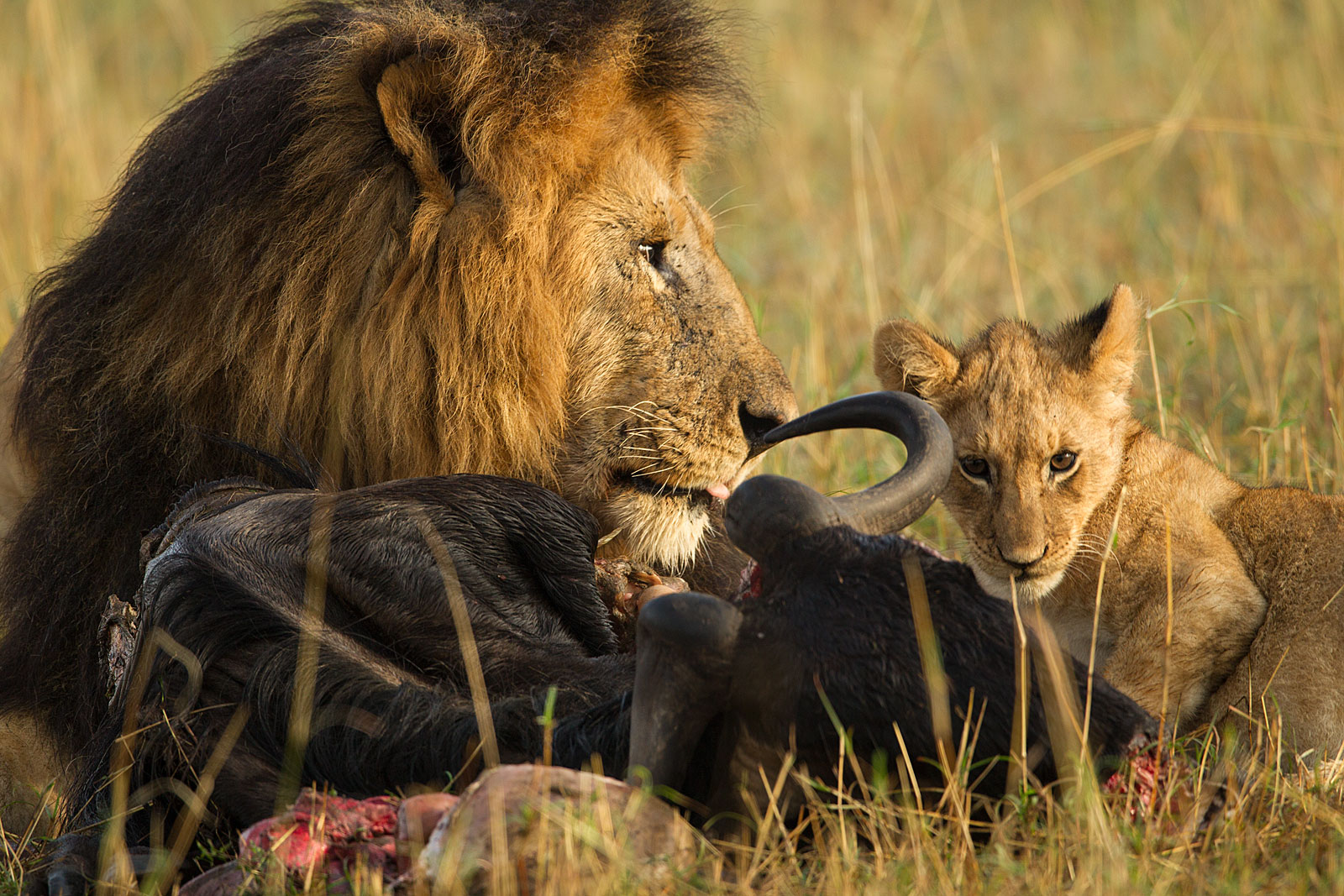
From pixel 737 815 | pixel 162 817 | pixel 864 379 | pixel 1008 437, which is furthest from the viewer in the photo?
pixel 864 379

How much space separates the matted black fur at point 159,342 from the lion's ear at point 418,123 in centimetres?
2

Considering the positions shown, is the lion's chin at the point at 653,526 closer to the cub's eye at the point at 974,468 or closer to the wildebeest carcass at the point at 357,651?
the wildebeest carcass at the point at 357,651

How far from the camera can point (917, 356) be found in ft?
11.8

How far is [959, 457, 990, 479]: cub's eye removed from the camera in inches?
137

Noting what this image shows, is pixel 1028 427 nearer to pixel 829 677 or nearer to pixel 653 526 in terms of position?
pixel 653 526

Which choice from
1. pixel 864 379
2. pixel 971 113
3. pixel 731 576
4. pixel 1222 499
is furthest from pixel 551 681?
pixel 971 113

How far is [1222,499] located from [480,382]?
1840 millimetres

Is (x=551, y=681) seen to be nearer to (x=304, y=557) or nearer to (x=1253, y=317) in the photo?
(x=304, y=557)

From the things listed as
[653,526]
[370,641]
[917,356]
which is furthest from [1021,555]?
[370,641]

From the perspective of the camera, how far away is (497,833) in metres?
1.96

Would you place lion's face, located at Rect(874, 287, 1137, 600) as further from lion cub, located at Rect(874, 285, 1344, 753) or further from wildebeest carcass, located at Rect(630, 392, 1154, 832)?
wildebeest carcass, located at Rect(630, 392, 1154, 832)

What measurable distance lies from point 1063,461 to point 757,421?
2.59 ft

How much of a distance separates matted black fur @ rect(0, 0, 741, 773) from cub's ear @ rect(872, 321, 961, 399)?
1068 millimetres

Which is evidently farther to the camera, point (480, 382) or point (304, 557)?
point (480, 382)
